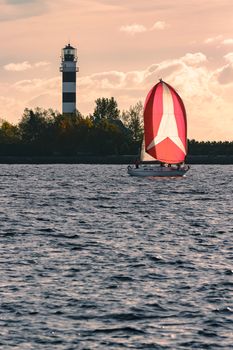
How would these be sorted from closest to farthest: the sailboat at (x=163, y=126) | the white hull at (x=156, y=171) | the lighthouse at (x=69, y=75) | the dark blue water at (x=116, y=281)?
the dark blue water at (x=116, y=281) < the sailboat at (x=163, y=126) < the white hull at (x=156, y=171) < the lighthouse at (x=69, y=75)

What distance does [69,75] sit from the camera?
171 meters

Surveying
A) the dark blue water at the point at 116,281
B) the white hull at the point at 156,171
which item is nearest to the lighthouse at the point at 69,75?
the white hull at the point at 156,171

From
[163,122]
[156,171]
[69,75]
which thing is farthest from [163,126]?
[69,75]

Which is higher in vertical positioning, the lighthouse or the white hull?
the lighthouse

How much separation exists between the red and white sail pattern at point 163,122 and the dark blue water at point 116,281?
48668mm

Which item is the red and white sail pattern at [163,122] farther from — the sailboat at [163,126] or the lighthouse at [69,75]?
the lighthouse at [69,75]

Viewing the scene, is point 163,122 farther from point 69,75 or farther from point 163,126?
point 69,75

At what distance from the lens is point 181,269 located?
31.8 metres

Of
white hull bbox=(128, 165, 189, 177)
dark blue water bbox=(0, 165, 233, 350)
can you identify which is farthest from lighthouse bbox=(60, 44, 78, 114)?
dark blue water bbox=(0, 165, 233, 350)

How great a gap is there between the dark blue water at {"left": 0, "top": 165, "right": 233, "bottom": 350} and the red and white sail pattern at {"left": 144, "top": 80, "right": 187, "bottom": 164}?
160 feet

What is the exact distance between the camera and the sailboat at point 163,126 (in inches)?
4158

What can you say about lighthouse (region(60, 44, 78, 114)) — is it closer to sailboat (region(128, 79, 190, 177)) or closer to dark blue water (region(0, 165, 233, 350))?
sailboat (region(128, 79, 190, 177))

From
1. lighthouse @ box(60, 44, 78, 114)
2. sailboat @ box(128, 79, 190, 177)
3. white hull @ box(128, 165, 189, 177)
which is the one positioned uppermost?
lighthouse @ box(60, 44, 78, 114)

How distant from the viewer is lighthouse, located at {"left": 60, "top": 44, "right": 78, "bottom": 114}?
170 meters
